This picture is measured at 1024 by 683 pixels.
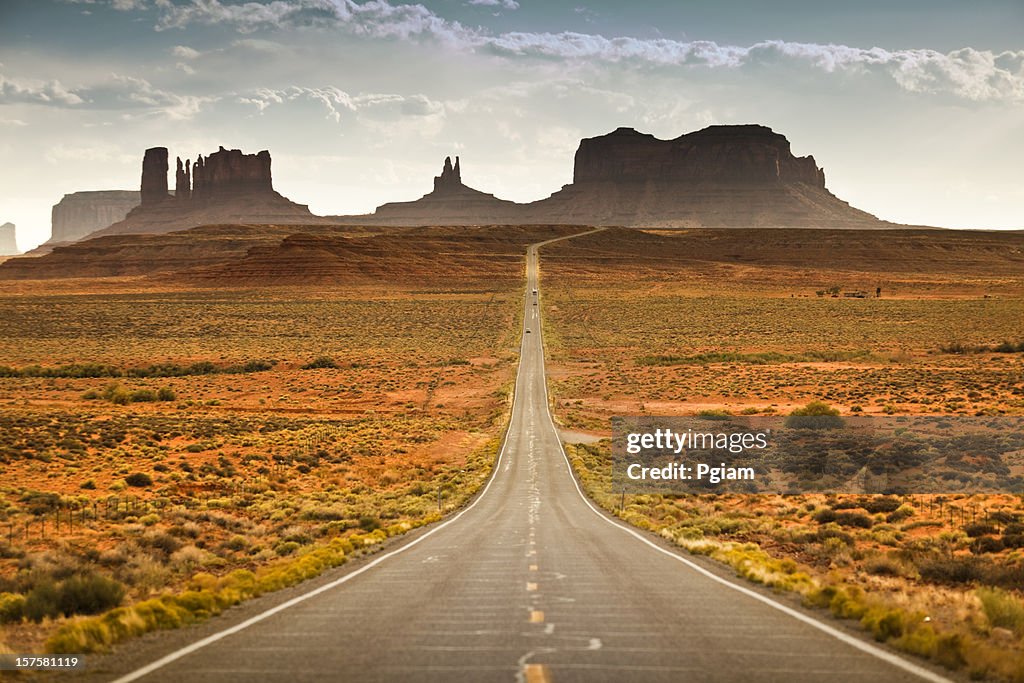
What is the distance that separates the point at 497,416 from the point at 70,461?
26911 mm

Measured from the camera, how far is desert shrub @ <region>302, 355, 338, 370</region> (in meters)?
71.7

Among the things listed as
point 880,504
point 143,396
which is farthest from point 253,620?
point 143,396

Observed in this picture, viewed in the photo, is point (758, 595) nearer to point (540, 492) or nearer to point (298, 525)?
point (298, 525)

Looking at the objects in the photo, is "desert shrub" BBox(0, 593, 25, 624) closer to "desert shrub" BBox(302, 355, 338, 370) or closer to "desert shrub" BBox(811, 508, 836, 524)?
"desert shrub" BBox(811, 508, 836, 524)

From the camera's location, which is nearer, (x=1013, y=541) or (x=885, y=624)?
(x=885, y=624)

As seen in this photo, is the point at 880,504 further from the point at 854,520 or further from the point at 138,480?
the point at 138,480

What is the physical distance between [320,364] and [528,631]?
6643 centimetres

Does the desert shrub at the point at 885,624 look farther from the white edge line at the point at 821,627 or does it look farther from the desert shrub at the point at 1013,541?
the desert shrub at the point at 1013,541

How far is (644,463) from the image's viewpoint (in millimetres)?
35438

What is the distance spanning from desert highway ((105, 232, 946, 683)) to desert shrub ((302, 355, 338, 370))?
5869 centimetres

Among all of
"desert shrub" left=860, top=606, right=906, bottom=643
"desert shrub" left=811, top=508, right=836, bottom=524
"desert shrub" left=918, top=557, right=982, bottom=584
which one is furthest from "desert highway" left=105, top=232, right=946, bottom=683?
"desert shrub" left=811, top=508, right=836, bottom=524

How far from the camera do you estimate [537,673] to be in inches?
274

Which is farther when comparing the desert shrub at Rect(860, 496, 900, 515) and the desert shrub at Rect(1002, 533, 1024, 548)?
the desert shrub at Rect(860, 496, 900, 515)

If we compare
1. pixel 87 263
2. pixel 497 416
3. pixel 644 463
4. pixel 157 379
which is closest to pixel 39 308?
pixel 157 379
